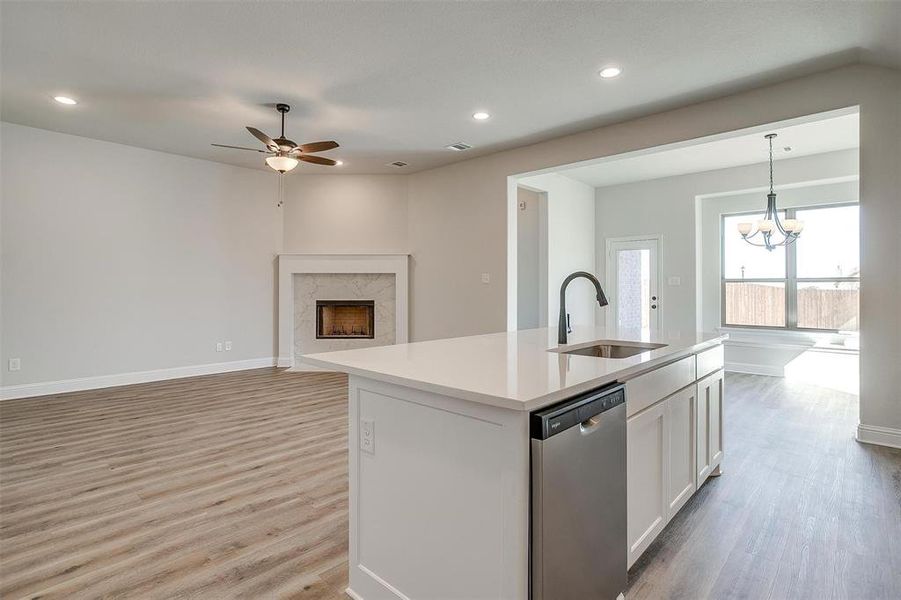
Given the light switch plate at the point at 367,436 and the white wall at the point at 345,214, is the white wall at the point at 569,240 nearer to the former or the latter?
the white wall at the point at 345,214

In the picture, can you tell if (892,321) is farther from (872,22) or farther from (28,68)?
(28,68)

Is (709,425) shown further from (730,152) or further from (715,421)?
(730,152)

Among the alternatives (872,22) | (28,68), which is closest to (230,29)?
(28,68)

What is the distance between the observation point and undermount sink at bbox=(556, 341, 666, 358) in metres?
2.36

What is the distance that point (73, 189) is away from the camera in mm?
5133

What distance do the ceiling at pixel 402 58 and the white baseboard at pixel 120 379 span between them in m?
2.74

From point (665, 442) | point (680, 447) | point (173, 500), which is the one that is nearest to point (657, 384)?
point (665, 442)

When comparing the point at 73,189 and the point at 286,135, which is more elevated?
the point at 286,135

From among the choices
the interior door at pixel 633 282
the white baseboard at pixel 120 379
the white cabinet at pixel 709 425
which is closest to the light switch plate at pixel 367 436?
the white cabinet at pixel 709 425

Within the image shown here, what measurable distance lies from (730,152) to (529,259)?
2916 mm

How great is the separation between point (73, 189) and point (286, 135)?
97.2 inches

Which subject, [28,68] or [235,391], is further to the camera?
[235,391]

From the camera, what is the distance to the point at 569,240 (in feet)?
23.6

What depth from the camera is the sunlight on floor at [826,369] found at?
5605 millimetres
